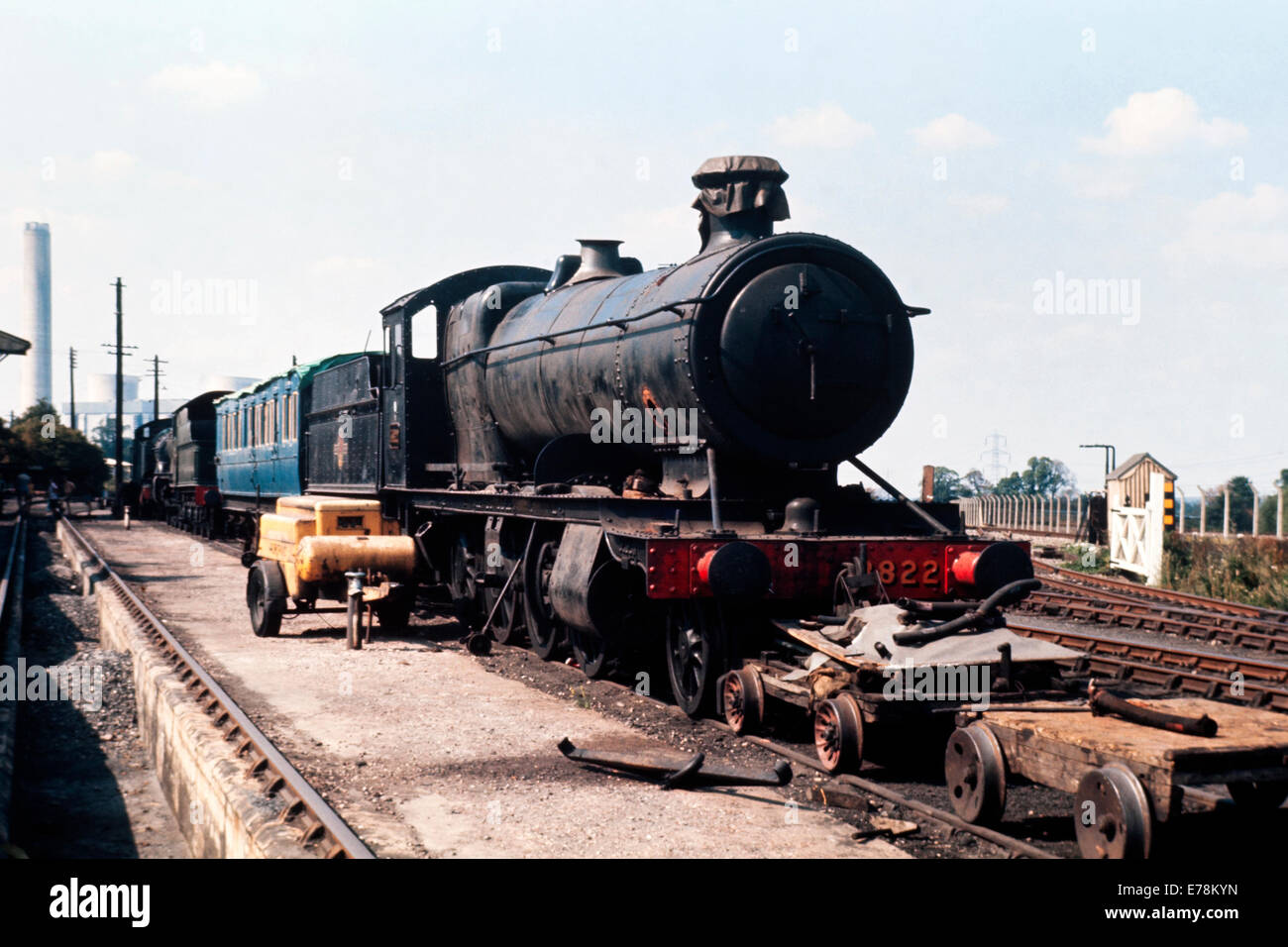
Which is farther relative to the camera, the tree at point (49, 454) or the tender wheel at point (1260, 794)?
the tree at point (49, 454)

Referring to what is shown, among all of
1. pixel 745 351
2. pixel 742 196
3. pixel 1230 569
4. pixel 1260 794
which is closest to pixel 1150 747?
pixel 1260 794

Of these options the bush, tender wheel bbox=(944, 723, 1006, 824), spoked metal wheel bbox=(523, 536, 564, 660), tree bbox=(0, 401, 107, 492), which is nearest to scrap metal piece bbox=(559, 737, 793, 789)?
tender wheel bbox=(944, 723, 1006, 824)

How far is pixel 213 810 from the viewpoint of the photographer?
6.46 meters

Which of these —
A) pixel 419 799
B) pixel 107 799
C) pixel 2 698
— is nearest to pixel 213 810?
pixel 419 799

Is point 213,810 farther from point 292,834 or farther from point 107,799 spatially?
point 107,799

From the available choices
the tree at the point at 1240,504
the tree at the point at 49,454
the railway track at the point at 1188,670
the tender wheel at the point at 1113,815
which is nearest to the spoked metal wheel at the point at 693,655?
the tender wheel at the point at 1113,815

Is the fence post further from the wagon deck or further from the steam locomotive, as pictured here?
the wagon deck

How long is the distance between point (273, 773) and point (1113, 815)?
4.24 m

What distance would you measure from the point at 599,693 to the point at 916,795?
350cm

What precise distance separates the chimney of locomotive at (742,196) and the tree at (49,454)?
46.0m

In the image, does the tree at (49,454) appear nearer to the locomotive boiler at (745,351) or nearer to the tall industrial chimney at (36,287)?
the locomotive boiler at (745,351)

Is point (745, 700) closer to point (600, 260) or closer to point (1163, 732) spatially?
point (1163, 732)

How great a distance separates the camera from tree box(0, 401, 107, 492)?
4900 cm

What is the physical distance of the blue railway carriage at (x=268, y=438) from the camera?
18500mm
